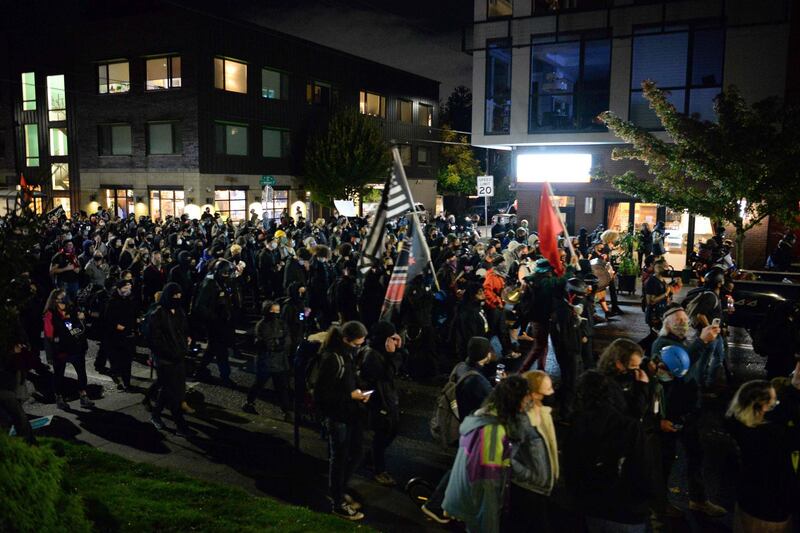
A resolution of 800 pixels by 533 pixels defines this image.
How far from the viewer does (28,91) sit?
42906 mm

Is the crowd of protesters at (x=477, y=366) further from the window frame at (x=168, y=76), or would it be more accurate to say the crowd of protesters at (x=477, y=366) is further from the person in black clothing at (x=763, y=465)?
the window frame at (x=168, y=76)

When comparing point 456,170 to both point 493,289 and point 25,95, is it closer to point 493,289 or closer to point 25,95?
point 25,95

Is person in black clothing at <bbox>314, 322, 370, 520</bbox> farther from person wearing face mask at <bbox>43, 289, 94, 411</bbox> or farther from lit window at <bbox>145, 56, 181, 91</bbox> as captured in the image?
lit window at <bbox>145, 56, 181, 91</bbox>

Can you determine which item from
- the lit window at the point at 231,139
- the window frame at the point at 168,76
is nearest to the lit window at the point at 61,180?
the window frame at the point at 168,76

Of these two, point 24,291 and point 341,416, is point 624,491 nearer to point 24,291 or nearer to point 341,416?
point 341,416

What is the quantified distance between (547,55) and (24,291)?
23347mm

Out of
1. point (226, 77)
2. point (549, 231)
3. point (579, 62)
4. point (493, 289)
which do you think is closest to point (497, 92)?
point (579, 62)

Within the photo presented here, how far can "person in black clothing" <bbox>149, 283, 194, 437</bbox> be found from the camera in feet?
27.2

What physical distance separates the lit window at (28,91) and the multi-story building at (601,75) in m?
30.8

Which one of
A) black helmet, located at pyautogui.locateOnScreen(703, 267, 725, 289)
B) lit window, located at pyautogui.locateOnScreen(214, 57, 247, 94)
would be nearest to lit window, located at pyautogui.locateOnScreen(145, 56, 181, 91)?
lit window, located at pyautogui.locateOnScreen(214, 57, 247, 94)

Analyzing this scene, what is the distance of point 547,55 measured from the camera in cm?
2588

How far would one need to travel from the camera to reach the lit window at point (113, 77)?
1471 inches

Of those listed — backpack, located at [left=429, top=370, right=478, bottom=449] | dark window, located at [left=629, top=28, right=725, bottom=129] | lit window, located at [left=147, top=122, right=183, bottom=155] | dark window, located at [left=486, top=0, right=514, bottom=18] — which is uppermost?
dark window, located at [left=486, top=0, right=514, bottom=18]

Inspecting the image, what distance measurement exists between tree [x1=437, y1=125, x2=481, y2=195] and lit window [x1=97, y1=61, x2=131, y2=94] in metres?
29.9
